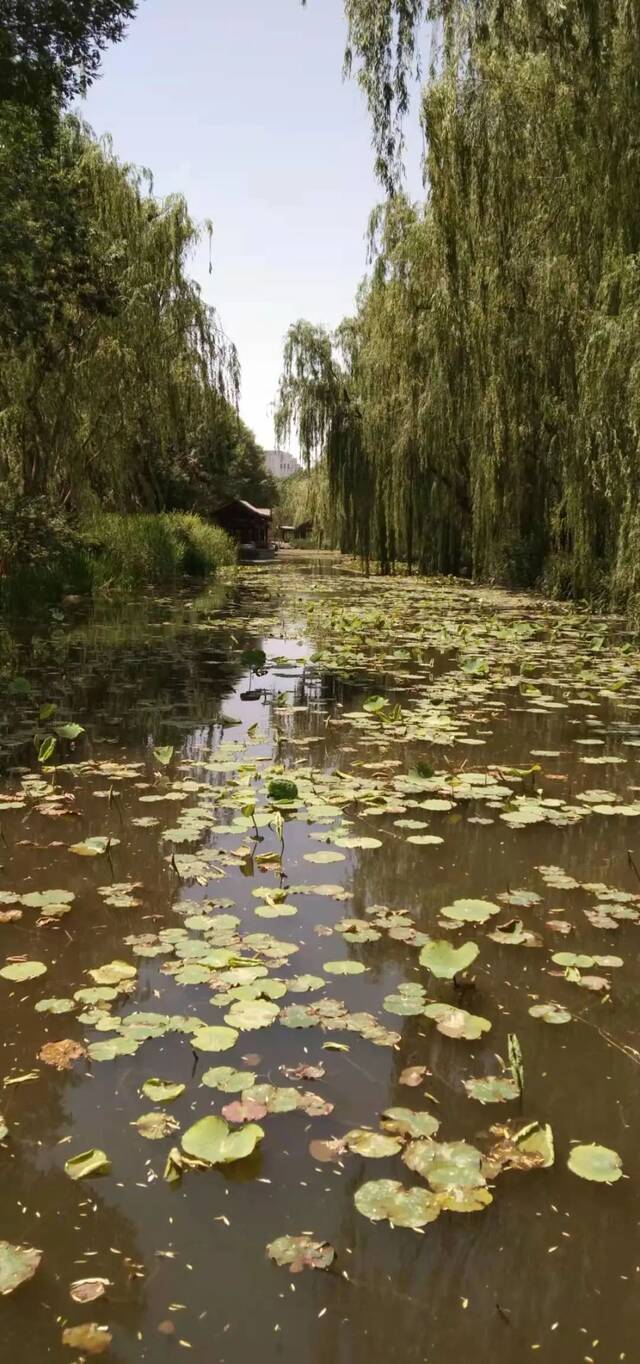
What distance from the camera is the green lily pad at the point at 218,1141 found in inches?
62.9

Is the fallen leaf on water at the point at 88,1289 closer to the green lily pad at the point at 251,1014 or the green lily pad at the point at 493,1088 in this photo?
the green lily pad at the point at 251,1014

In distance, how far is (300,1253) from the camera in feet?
4.71

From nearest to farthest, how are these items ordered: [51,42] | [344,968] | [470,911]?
1. [344,968]
2. [470,911]
3. [51,42]

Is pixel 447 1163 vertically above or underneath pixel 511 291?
underneath

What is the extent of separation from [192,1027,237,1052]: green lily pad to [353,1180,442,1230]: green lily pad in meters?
0.47

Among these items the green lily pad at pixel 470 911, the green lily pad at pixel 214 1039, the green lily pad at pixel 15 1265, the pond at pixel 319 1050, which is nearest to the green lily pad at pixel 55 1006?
the pond at pixel 319 1050

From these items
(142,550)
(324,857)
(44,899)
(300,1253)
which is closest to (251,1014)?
(300,1253)

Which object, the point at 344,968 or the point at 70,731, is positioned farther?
the point at 70,731

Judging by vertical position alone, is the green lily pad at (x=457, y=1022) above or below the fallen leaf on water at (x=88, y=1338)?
above

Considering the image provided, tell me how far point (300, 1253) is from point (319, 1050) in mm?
562

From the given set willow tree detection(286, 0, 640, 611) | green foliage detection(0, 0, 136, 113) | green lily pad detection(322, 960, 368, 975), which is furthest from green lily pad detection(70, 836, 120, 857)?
green foliage detection(0, 0, 136, 113)

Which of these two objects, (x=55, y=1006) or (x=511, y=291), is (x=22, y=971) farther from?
(x=511, y=291)

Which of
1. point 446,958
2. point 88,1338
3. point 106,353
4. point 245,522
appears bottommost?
point 88,1338

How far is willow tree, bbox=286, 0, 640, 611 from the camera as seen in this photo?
22.6ft
